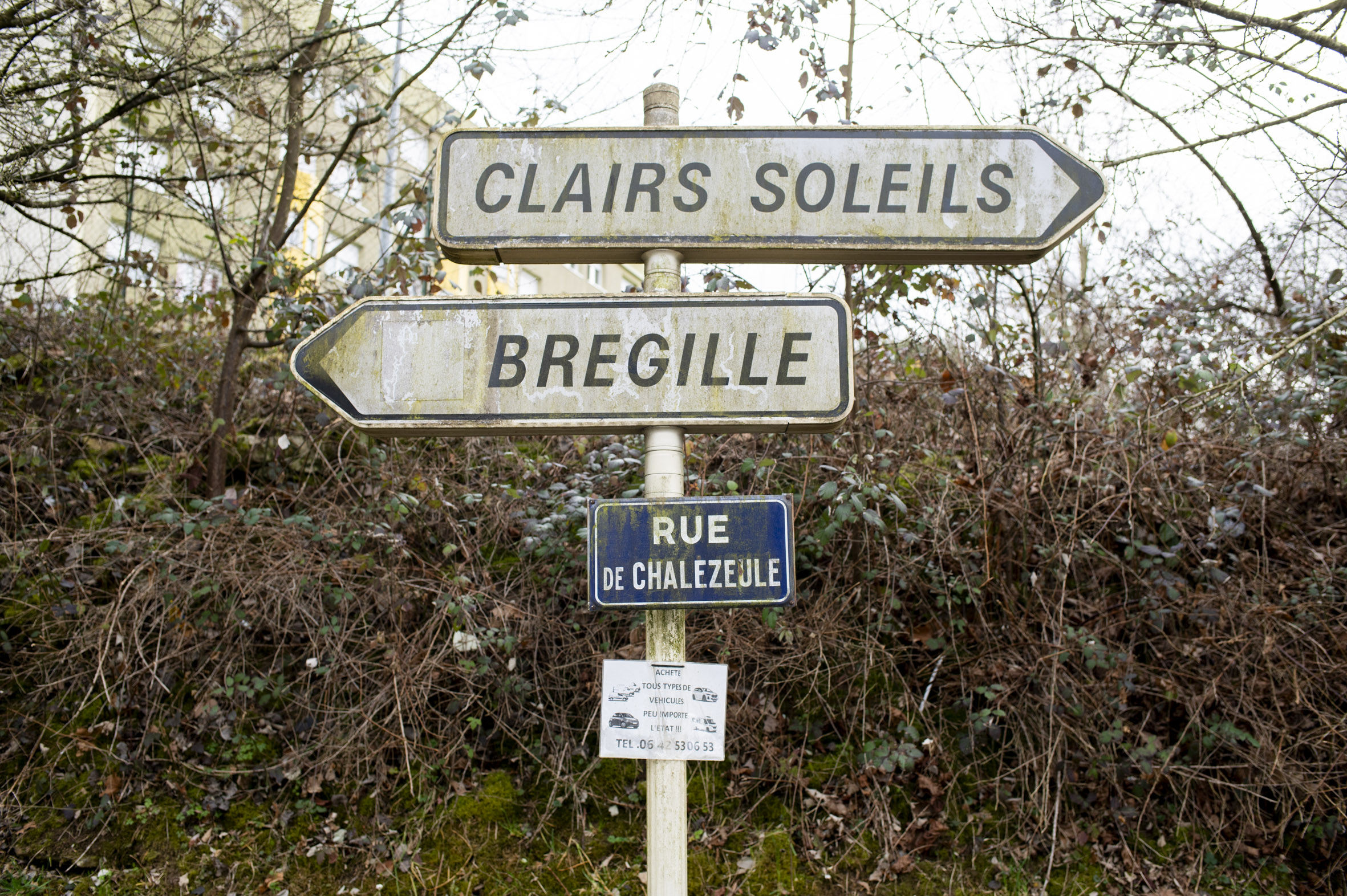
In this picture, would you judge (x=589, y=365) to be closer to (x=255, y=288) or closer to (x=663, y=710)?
(x=663, y=710)

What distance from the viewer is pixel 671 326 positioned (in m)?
2.20

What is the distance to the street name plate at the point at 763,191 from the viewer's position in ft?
7.51

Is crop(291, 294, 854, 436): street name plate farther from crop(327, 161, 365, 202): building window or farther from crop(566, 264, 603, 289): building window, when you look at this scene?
crop(566, 264, 603, 289): building window

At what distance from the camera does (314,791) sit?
12.8 feet

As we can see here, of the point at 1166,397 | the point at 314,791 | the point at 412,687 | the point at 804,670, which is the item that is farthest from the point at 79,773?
the point at 1166,397

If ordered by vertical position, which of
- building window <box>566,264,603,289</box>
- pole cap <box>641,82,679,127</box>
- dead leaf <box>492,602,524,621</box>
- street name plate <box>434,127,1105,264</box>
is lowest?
dead leaf <box>492,602,524,621</box>

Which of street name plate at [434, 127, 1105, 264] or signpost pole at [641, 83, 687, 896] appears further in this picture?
street name plate at [434, 127, 1105, 264]

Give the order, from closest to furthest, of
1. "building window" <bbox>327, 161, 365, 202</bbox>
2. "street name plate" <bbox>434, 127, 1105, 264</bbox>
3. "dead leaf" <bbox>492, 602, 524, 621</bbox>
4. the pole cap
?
"street name plate" <bbox>434, 127, 1105, 264</bbox> < the pole cap < "dead leaf" <bbox>492, 602, 524, 621</bbox> < "building window" <bbox>327, 161, 365, 202</bbox>

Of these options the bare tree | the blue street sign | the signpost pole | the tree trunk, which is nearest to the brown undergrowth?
the tree trunk

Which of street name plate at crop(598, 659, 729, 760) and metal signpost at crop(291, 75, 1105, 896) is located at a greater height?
metal signpost at crop(291, 75, 1105, 896)

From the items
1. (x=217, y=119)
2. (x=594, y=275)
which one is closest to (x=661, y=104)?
(x=217, y=119)

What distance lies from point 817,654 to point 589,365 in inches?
101

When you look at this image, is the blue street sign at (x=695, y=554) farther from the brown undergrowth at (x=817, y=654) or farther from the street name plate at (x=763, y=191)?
the brown undergrowth at (x=817, y=654)

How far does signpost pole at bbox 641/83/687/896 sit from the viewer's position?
7.06 feet
